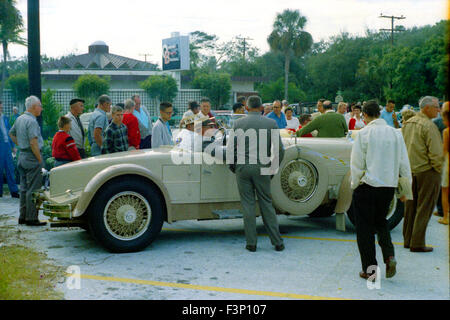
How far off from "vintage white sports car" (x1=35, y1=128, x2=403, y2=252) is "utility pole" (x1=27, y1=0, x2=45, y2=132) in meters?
3.52

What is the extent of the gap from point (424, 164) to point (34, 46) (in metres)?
7.03

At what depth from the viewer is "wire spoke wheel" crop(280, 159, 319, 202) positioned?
282 inches

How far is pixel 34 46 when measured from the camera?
9766 mm

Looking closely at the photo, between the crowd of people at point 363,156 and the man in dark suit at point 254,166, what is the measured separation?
0.04 ft

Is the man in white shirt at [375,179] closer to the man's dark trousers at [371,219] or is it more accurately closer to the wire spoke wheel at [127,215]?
the man's dark trousers at [371,219]

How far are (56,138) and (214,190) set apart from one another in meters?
2.58

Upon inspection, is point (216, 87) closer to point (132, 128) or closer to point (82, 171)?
point (132, 128)

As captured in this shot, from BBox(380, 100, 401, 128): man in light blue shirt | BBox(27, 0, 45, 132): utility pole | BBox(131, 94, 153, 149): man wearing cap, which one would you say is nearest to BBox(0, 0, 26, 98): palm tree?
BBox(27, 0, 45, 132): utility pole

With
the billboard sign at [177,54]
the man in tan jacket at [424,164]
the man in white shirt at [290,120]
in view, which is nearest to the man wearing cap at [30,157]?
the man in tan jacket at [424,164]

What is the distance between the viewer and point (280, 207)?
7043 millimetres

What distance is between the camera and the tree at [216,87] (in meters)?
48.0

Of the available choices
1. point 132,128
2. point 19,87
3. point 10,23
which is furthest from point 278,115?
point 19,87
